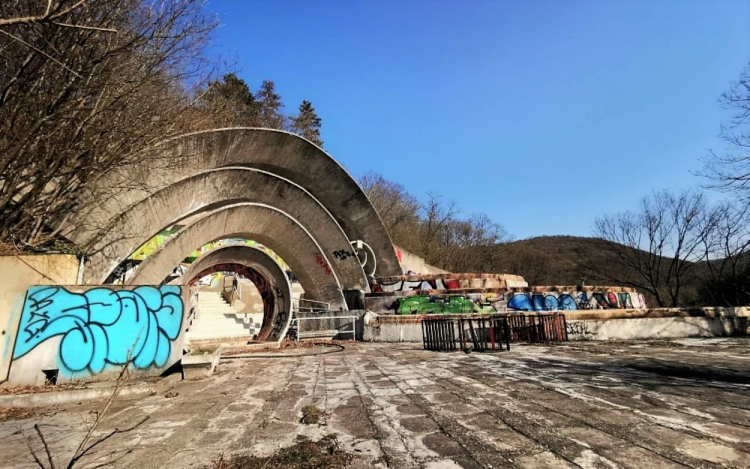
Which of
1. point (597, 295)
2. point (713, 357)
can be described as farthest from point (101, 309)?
point (597, 295)

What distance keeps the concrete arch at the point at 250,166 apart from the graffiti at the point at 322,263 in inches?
201

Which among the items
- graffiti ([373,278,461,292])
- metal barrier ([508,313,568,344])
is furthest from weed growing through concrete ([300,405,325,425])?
graffiti ([373,278,461,292])

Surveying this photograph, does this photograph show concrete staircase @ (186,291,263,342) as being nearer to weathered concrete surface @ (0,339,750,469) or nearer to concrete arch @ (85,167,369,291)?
concrete arch @ (85,167,369,291)

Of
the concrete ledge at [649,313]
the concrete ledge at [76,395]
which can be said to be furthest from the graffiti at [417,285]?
the concrete ledge at [76,395]

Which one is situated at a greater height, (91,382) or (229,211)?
(229,211)

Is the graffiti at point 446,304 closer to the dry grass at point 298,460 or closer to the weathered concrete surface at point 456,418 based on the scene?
Answer: the weathered concrete surface at point 456,418

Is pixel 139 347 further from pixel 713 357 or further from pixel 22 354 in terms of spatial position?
pixel 713 357

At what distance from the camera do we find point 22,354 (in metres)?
7.48

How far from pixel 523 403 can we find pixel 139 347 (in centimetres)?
809

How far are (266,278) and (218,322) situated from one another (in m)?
6.35

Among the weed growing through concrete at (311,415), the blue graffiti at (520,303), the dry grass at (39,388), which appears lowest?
the weed growing through concrete at (311,415)

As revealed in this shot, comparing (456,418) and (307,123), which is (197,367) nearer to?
(456,418)

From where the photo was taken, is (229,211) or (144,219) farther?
(229,211)

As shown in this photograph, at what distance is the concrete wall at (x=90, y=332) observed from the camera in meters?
7.58
